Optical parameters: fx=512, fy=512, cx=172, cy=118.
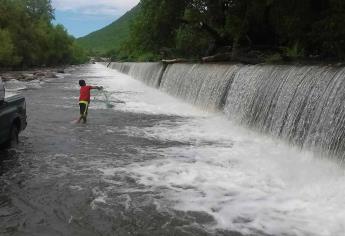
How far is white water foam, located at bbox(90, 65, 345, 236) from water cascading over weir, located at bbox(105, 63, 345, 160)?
493mm

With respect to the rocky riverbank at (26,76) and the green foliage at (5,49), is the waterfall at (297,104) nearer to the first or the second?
the rocky riverbank at (26,76)

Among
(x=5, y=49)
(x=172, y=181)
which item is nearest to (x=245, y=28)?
(x=172, y=181)

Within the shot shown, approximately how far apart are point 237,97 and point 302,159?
771 centimetres

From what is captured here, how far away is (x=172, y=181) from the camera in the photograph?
9.73 meters

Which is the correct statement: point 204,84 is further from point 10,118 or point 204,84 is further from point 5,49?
point 5,49

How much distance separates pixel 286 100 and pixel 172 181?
6.24m

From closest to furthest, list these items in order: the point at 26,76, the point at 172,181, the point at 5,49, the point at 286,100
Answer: the point at 172,181
the point at 286,100
the point at 26,76
the point at 5,49

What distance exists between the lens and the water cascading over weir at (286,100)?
11930 mm

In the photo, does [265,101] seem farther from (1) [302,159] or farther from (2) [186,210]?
(2) [186,210]

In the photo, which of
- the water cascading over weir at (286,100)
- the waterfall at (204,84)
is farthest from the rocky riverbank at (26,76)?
the water cascading over weir at (286,100)

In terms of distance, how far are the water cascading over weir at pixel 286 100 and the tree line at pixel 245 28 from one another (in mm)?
3744

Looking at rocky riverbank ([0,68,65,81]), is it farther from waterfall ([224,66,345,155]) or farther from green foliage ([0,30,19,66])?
waterfall ([224,66,345,155])

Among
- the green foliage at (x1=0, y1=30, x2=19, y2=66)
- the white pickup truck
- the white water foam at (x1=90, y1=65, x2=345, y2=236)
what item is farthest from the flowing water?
the green foliage at (x1=0, y1=30, x2=19, y2=66)

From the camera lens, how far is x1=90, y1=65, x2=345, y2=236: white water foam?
7547mm
